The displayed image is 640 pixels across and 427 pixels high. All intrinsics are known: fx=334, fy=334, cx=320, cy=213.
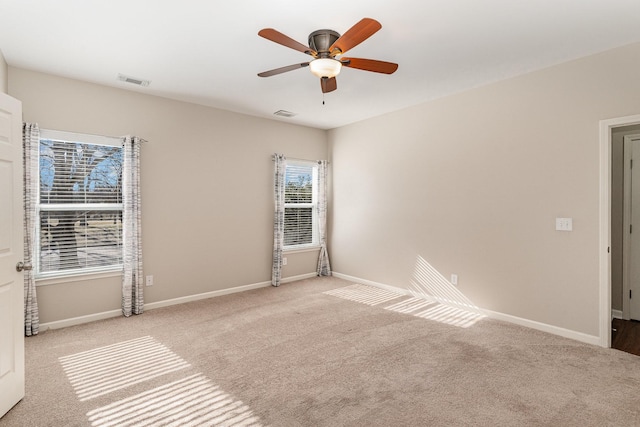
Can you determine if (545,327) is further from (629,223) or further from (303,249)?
(303,249)

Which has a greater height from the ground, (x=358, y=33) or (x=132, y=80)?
(x=132, y=80)

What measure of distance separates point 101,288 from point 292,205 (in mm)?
2981

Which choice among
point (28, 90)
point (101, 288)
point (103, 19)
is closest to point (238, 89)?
point (103, 19)

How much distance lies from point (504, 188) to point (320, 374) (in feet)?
9.29

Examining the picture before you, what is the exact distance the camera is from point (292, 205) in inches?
228

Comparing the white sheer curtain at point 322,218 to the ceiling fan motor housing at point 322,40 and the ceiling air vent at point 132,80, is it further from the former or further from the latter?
the ceiling fan motor housing at point 322,40

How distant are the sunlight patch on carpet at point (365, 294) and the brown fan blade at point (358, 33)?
3.27 meters

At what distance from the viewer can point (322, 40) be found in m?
2.64

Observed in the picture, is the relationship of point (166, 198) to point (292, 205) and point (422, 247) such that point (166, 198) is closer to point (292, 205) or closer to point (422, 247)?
point (292, 205)

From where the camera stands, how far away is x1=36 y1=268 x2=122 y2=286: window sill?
3525 millimetres

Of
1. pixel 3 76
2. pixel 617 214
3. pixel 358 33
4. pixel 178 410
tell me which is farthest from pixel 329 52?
pixel 617 214

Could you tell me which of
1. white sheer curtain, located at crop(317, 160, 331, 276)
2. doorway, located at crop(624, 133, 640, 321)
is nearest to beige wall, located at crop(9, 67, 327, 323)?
white sheer curtain, located at crop(317, 160, 331, 276)

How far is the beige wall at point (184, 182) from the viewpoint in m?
3.64

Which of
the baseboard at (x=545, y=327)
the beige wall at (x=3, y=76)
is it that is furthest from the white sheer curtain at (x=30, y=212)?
the baseboard at (x=545, y=327)
